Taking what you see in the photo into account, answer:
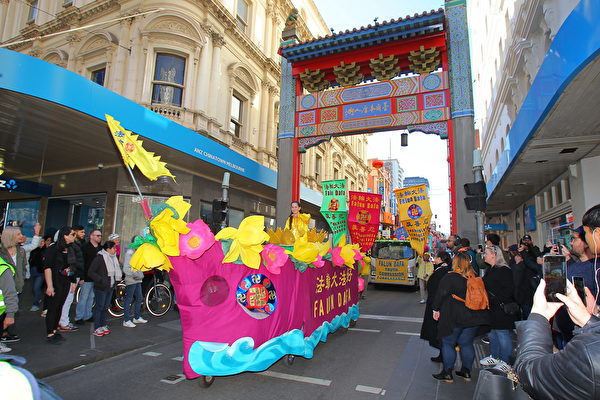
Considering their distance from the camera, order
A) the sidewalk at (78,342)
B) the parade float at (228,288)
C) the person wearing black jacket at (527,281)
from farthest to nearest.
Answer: the person wearing black jacket at (527,281), the sidewalk at (78,342), the parade float at (228,288)

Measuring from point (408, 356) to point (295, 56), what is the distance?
35.6 ft

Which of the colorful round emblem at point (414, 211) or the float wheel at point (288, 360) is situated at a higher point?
the colorful round emblem at point (414, 211)

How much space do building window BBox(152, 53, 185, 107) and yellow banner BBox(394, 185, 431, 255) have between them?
29.7 feet

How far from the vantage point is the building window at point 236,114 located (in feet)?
52.6

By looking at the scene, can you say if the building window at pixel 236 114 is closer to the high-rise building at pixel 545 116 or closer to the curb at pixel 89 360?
the high-rise building at pixel 545 116

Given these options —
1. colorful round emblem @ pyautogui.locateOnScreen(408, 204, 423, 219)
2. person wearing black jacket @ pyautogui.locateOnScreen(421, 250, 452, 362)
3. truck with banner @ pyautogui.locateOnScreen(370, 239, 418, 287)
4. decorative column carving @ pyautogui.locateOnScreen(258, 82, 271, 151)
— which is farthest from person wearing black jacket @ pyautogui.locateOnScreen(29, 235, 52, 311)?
truck with banner @ pyautogui.locateOnScreen(370, 239, 418, 287)

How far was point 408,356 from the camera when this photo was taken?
218 inches

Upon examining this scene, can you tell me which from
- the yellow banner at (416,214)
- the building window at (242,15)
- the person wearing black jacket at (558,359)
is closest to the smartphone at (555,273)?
the person wearing black jacket at (558,359)

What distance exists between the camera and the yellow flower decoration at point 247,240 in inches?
153

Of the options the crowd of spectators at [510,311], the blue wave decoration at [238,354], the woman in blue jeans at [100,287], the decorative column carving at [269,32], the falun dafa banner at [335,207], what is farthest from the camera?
the decorative column carving at [269,32]

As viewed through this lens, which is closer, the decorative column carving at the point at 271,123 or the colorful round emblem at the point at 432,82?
the colorful round emblem at the point at 432,82

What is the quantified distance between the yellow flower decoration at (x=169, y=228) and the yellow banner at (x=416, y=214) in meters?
8.64

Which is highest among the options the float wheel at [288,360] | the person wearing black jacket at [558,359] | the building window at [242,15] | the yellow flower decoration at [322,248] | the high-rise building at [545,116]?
the building window at [242,15]

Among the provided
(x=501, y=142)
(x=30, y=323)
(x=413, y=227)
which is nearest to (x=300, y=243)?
(x=30, y=323)
